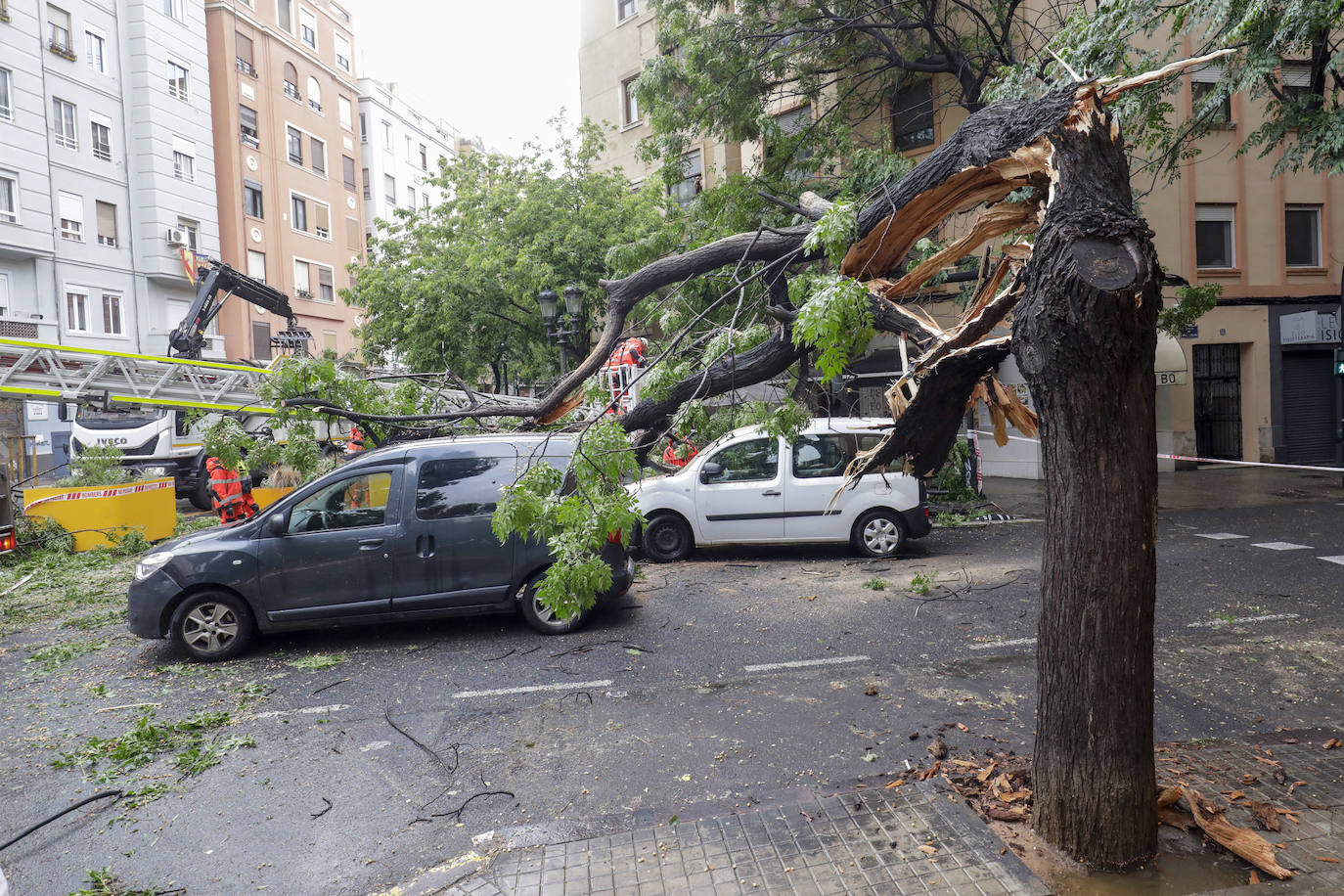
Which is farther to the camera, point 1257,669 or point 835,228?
point 1257,669

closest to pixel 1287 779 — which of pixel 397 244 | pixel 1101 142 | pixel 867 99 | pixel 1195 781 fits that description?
pixel 1195 781

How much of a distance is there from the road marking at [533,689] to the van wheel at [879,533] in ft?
17.9

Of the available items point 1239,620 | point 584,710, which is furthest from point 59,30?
point 1239,620

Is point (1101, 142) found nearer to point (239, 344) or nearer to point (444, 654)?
point (444, 654)

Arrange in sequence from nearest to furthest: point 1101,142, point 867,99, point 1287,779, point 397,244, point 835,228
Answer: point 1101,142 → point 835,228 → point 1287,779 → point 867,99 → point 397,244

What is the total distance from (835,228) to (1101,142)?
3.66ft

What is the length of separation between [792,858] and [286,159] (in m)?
38.2

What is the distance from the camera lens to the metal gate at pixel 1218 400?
20.8 m

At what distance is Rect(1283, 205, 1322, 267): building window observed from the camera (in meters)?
20.6

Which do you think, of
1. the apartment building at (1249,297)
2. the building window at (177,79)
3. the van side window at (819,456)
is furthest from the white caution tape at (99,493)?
the building window at (177,79)

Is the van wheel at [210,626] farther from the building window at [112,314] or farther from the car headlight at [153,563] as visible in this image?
the building window at [112,314]

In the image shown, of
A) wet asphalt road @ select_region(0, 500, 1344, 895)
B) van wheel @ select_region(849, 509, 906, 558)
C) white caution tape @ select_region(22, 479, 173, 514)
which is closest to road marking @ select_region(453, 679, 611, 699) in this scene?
wet asphalt road @ select_region(0, 500, 1344, 895)

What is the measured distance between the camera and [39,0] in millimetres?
25203

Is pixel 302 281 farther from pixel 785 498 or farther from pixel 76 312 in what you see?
pixel 785 498
